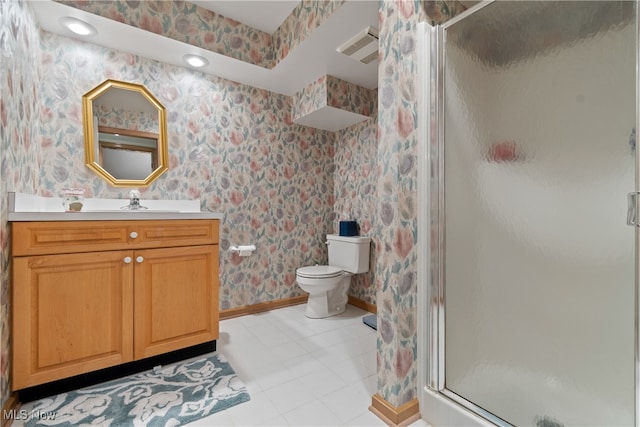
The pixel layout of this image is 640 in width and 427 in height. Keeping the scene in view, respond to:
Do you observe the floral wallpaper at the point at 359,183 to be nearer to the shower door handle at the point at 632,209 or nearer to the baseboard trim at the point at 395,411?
the baseboard trim at the point at 395,411

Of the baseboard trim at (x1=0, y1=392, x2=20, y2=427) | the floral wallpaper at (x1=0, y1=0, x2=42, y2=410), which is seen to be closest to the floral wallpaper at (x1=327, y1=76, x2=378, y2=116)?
the floral wallpaper at (x1=0, y1=0, x2=42, y2=410)

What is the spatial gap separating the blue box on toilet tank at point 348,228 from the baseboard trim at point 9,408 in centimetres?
237

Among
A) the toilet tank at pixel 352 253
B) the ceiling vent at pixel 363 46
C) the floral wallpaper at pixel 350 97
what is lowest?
the toilet tank at pixel 352 253

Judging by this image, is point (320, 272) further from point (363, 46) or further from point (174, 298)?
point (363, 46)

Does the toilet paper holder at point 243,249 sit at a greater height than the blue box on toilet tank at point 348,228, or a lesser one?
lesser

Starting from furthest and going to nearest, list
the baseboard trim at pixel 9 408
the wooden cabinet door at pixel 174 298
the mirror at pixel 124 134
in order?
the mirror at pixel 124 134 < the wooden cabinet door at pixel 174 298 < the baseboard trim at pixel 9 408

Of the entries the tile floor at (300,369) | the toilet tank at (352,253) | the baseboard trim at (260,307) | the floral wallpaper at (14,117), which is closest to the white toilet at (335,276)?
the toilet tank at (352,253)

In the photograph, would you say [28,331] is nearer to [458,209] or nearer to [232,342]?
[232,342]

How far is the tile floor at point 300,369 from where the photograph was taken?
1.36 meters

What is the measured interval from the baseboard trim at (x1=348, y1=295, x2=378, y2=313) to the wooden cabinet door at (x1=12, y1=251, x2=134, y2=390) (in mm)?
1951

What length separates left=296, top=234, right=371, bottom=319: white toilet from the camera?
255cm

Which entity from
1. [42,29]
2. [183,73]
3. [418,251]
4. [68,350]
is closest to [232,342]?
[68,350]

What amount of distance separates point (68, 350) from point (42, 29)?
6.57 feet

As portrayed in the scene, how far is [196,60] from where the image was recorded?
89.0 inches
